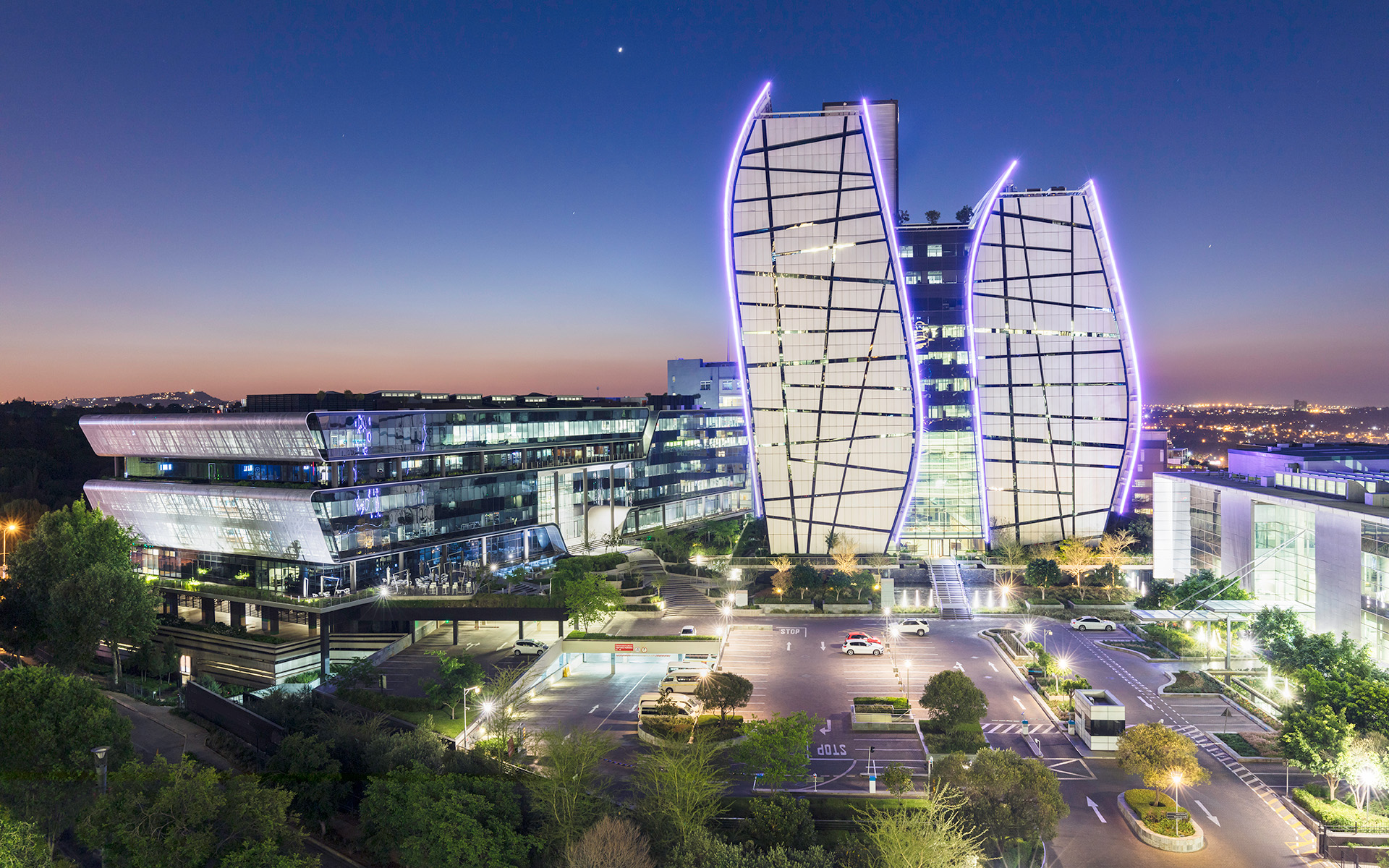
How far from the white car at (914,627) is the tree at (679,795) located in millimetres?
23812

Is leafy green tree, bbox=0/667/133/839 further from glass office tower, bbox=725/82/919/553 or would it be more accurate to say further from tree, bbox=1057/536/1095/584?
tree, bbox=1057/536/1095/584

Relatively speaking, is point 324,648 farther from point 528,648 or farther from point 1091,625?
point 1091,625

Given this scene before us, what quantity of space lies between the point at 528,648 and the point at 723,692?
16689 millimetres

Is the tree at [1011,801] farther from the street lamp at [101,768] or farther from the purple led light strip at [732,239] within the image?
the purple led light strip at [732,239]

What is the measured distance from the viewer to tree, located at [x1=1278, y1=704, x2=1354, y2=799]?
990 inches

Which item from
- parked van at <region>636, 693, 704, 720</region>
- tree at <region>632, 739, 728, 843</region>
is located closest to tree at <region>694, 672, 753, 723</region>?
parked van at <region>636, 693, 704, 720</region>

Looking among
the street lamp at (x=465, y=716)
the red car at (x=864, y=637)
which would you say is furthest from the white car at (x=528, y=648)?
the red car at (x=864, y=637)

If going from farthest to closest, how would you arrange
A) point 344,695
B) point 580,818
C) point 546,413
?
point 546,413 < point 344,695 < point 580,818

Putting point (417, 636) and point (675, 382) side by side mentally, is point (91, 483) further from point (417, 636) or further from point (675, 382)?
point (675, 382)

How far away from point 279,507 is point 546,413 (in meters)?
21.2

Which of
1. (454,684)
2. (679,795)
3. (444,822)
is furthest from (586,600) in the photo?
(444,822)

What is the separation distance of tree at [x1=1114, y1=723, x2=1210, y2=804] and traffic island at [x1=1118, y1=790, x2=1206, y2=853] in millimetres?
705

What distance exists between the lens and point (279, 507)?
4847 cm

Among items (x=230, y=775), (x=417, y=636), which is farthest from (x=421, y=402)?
(x=230, y=775)
